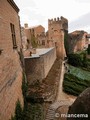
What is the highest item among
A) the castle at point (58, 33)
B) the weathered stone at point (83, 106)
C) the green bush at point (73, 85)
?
the castle at point (58, 33)

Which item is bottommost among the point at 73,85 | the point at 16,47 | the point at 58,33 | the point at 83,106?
the point at 73,85

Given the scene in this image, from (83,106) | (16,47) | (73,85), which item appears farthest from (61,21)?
(83,106)

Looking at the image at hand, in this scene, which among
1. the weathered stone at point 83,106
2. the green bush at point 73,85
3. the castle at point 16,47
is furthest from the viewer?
the green bush at point 73,85

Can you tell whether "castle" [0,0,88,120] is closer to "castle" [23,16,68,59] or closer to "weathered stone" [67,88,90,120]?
"castle" [23,16,68,59]

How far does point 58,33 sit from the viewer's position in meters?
36.8

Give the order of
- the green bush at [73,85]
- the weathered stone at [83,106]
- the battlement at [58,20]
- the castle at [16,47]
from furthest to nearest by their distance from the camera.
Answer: the battlement at [58,20] → the green bush at [73,85] → the castle at [16,47] → the weathered stone at [83,106]

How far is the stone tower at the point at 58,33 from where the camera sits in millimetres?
36256

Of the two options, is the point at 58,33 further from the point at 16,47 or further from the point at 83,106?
the point at 83,106

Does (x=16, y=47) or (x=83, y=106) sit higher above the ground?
(x=16, y=47)

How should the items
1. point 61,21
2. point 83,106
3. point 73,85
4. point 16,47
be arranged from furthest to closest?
point 61,21 → point 73,85 → point 16,47 → point 83,106

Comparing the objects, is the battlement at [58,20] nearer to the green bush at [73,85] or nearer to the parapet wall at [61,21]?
the parapet wall at [61,21]

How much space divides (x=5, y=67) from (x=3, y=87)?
107 cm

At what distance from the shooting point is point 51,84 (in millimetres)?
16188

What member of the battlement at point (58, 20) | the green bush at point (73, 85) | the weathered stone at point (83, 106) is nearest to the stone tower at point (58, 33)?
the battlement at point (58, 20)
